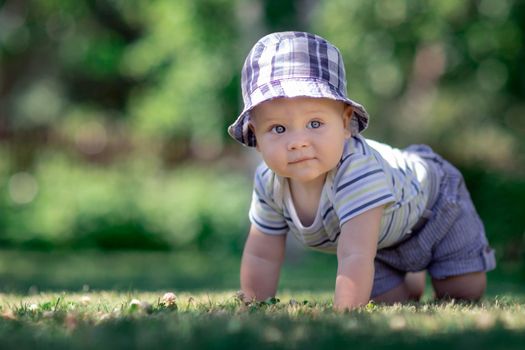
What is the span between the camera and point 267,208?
425 centimetres

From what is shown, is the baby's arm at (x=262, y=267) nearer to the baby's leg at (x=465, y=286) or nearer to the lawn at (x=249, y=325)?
the lawn at (x=249, y=325)

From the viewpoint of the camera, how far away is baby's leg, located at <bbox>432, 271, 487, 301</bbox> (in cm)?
459

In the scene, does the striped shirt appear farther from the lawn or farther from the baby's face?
the lawn

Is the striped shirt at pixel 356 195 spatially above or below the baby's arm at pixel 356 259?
above

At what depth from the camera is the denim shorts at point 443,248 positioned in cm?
451

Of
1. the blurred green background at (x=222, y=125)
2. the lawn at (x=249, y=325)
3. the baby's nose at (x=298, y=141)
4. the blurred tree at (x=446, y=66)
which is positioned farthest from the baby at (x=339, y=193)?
the blurred tree at (x=446, y=66)

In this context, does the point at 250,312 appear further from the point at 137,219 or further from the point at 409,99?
the point at 409,99

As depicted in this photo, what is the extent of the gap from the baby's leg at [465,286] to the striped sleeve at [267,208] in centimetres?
102

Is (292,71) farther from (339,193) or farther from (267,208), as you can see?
(267,208)

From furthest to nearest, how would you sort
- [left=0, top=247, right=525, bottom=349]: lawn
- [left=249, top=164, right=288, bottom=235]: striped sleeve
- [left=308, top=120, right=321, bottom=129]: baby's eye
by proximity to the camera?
[left=249, top=164, right=288, bottom=235]: striped sleeve → [left=308, top=120, right=321, bottom=129]: baby's eye → [left=0, top=247, right=525, bottom=349]: lawn

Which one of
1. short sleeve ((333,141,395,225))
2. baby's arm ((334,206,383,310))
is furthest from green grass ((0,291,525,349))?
short sleeve ((333,141,395,225))

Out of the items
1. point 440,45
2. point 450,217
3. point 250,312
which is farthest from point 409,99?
point 250,312

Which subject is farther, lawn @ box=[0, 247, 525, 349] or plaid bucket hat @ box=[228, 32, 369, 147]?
plaid bucket hat @ box=[228, 32, 369, 147]

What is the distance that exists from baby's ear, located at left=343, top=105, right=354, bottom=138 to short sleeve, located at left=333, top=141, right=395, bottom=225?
11 cm
